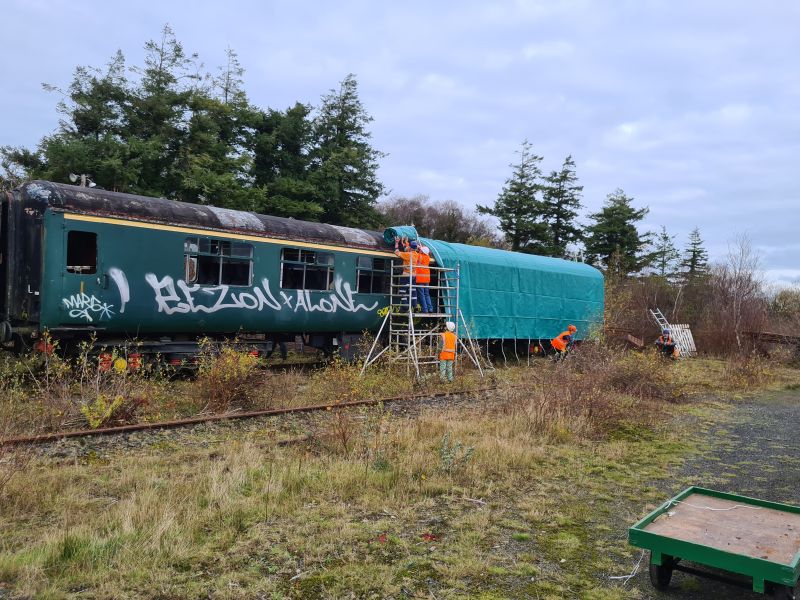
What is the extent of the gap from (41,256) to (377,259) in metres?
7.57

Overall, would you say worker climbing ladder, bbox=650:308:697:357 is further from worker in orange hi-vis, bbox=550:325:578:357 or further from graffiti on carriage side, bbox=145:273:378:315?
graffiti on carriage side, bbox=145:273:378:315

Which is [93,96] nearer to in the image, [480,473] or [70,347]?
[70,347]

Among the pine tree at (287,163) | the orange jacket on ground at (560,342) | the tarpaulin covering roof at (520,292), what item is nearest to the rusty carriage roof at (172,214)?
the tarpaulin covering roof at (520,292)

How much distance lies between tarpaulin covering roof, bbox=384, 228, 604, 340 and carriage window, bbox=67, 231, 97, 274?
7872mm

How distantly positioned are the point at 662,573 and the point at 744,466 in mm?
4122

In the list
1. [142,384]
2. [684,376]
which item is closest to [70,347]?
[142,384]

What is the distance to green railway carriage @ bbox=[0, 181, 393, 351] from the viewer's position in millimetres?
9984

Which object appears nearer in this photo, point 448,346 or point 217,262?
point 217,262

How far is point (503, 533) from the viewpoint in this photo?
4891 mm

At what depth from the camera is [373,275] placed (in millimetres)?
15141

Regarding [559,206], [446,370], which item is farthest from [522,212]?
[446,370]

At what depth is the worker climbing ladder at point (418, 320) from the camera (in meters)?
13.8

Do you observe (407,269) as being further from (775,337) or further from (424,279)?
(775,337)

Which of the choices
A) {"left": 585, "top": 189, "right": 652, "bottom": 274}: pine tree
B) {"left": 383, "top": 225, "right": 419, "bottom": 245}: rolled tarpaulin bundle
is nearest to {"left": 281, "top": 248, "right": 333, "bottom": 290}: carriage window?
{"left": 383, "top": 225, "right": 419, "bottom": 245}: rolled tarpaulin bundle
